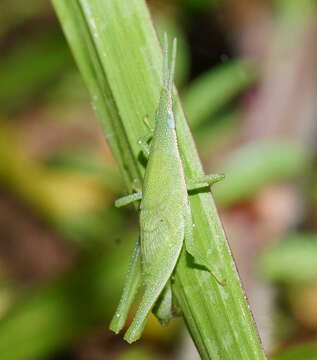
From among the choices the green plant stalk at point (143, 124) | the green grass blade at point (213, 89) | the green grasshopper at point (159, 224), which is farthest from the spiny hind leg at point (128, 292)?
the green grass blade at point (213, 89)

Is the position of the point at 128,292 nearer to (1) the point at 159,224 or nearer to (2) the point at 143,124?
(1) the point at 159,224

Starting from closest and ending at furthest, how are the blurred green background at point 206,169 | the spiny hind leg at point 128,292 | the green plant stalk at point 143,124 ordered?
the green plant stalk at point 143,124 < the spiny hind leg at point 128,292 < the blurred green background at point 206,169

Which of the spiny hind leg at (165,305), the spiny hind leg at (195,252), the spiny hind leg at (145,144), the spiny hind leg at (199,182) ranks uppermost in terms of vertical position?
the spiny hind leg at (145,144)

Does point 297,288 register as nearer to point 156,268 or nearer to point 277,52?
point 277,52

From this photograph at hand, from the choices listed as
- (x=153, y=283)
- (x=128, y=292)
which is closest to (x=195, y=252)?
(x=153, y=283)

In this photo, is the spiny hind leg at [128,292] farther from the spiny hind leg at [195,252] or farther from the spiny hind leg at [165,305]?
the spiny hind leg at [195,252]

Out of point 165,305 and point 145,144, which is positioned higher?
point 145,144

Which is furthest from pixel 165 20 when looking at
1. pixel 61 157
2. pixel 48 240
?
pixel 48 240
